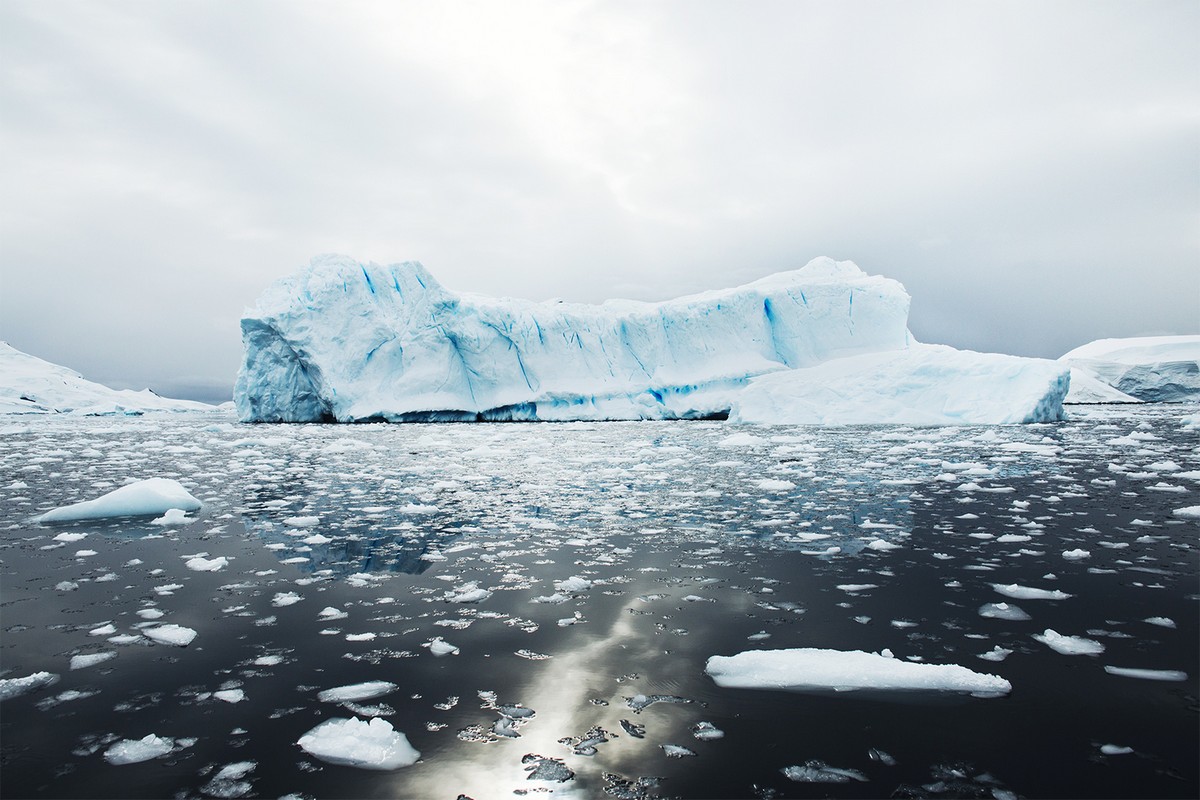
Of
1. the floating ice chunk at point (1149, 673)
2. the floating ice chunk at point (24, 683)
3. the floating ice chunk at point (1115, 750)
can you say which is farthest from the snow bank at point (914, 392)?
the floating ice chunk at point (24, 683)

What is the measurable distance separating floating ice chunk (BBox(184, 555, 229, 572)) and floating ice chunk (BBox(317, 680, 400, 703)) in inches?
78.9

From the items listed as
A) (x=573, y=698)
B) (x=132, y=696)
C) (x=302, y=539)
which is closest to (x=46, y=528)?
(x=302, y=539)

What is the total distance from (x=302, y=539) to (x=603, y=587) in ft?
8.02

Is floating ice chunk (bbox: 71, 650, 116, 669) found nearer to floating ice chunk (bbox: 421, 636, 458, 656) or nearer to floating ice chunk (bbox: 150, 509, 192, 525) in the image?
floating ice chunk (bbox: 421, 636, 458, 656)

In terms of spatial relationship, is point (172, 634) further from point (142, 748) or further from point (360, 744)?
point (360, 744)

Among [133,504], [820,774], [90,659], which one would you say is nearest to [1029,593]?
[820,774]

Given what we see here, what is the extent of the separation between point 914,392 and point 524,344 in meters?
14.6

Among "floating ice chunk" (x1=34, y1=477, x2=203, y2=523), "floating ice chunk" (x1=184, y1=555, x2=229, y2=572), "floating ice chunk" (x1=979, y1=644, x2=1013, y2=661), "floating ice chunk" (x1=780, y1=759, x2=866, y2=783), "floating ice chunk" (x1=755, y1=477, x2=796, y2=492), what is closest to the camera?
"floating ice chunk" (x1=780, y1=759, x2=866, y2=783)

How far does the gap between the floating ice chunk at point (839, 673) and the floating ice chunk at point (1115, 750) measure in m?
0.33

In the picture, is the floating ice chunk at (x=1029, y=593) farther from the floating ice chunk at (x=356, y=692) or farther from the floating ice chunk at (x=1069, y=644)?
the floating ice chunk at (x=356, y=692)

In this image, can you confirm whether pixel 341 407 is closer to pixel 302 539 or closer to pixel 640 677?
pixel 302 539

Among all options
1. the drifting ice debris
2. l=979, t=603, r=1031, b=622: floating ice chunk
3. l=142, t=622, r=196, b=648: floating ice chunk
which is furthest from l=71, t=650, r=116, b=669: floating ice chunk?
l=979, t=603, r=1031, b=622: floating ice chunk

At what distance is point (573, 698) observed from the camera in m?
2.02

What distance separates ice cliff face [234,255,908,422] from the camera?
22797 mm
